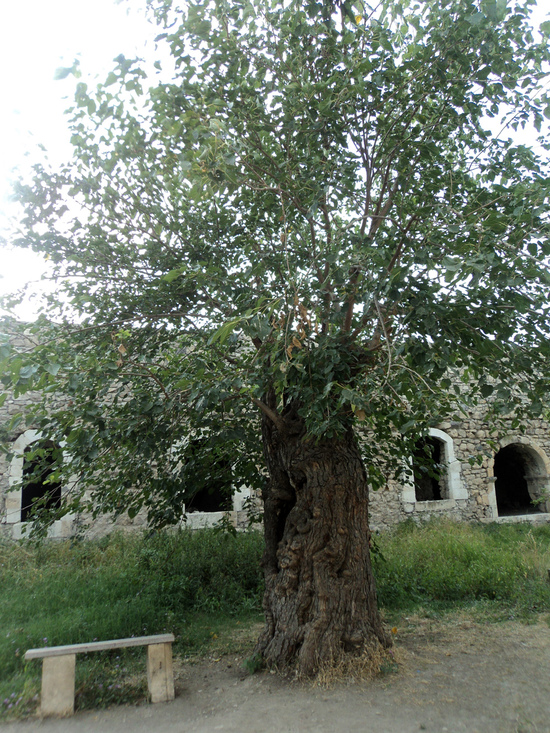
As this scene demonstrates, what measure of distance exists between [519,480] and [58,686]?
12805mm

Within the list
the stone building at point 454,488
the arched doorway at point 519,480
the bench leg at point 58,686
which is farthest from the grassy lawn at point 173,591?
the arched doorway at point 519,480

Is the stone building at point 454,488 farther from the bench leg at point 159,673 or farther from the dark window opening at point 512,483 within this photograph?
the bench leg at point 159,673

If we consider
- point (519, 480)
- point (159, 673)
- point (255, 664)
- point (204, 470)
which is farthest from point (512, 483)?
point (159, 673)

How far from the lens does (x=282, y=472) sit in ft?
17.0

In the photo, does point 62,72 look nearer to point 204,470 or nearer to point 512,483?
point 204,470

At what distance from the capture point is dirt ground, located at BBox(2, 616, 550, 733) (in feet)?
11.3

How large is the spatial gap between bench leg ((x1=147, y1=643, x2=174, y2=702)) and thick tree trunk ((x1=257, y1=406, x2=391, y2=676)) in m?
0.88

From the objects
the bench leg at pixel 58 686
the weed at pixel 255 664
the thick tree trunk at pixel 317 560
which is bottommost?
the weed at pixel 255 664

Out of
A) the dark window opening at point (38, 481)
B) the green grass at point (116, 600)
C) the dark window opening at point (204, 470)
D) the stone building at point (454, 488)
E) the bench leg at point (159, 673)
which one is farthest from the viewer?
the stone building at point (454, 488)

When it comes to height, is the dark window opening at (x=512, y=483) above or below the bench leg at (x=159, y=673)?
above

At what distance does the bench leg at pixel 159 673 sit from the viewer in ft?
13.0

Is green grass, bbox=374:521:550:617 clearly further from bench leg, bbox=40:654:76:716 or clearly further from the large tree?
bench leg, bbox=40:654:76:716

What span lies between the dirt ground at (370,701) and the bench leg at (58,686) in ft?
0.33

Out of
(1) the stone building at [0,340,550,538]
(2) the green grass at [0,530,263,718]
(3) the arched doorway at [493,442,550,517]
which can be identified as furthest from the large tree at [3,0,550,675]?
(3) the arched doorway at [493,442,550,517]
